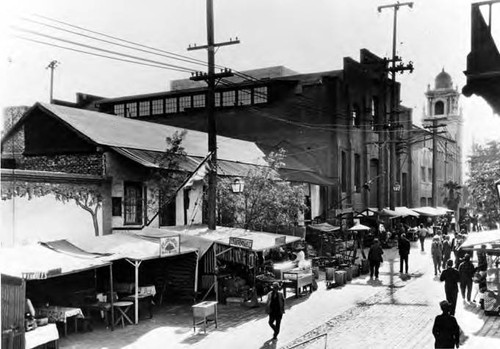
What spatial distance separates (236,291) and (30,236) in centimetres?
651

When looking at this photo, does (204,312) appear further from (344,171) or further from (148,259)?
(344,171)

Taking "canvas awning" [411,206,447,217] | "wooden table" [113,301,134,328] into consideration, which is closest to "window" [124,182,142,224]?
"wooden table" [113,301,134,328]

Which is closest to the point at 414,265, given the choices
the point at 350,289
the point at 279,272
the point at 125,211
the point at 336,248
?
the point at 336,248

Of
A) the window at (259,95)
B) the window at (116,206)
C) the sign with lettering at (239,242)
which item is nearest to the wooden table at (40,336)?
the sign with lettering at (239,242)

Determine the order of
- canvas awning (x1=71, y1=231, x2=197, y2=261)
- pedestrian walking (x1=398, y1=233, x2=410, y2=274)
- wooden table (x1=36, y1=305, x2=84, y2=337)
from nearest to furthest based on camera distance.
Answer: wooden table (x1=36, y1=305, x2=84, y2=337) → canvas awning (x1=71, y1=231, x2=197, y2=261) → pedestrian walking (x1=398, y1=233, x2=410, y2=274)

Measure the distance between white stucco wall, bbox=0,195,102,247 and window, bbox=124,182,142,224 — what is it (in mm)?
2256

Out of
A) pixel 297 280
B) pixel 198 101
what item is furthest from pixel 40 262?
pixel 198 101

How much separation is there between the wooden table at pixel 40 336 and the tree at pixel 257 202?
36.4 ft

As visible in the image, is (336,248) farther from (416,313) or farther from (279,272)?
(416,313)

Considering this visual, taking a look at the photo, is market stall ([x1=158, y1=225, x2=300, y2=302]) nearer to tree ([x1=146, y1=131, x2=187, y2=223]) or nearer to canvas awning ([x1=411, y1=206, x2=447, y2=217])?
tree ([x1=146, y1=131, x2=187, y2=223])

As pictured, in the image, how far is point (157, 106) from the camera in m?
43.7

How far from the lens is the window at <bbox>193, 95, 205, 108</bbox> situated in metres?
42.1

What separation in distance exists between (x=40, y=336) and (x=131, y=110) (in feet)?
114

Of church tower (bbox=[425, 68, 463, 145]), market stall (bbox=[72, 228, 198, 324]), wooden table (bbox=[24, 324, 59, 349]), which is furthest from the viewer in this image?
church tower (bbox=[425, 68, 463, 145])
